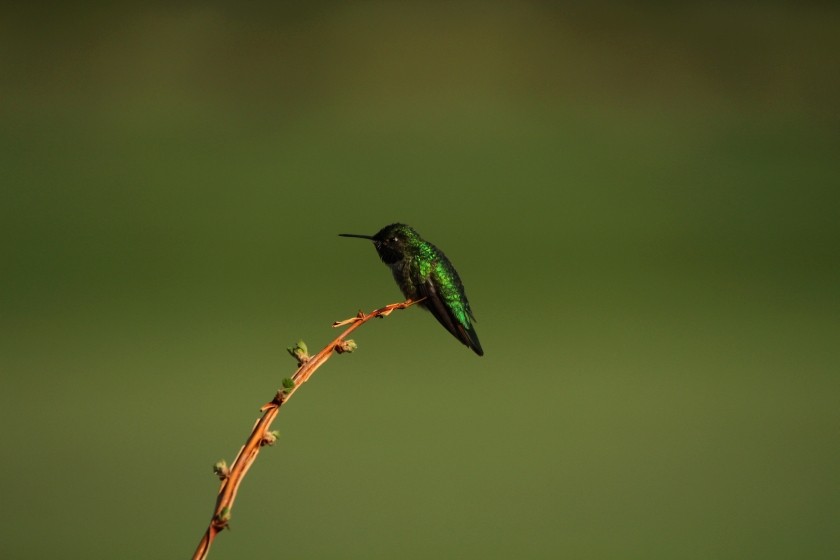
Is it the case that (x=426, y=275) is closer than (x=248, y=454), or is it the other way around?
(x=248, y=454)

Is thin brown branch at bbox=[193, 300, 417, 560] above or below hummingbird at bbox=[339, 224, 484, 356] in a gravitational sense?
below

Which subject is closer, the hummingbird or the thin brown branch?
the thin brown branch

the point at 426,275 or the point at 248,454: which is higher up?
the point at 426,275

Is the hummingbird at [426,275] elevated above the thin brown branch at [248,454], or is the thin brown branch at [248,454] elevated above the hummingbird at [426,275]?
the hummingbird at [426,275]

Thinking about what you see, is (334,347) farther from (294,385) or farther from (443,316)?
(443,316)

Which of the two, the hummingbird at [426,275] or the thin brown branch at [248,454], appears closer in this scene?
the thin brown branch at [248,454]

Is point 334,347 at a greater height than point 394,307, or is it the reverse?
point 394,307

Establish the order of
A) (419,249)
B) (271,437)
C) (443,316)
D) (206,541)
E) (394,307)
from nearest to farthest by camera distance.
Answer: (206,541) → (271,437) → (394,307) → (443,316) → (419,249)

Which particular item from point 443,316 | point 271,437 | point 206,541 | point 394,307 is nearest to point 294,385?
point 271,437
